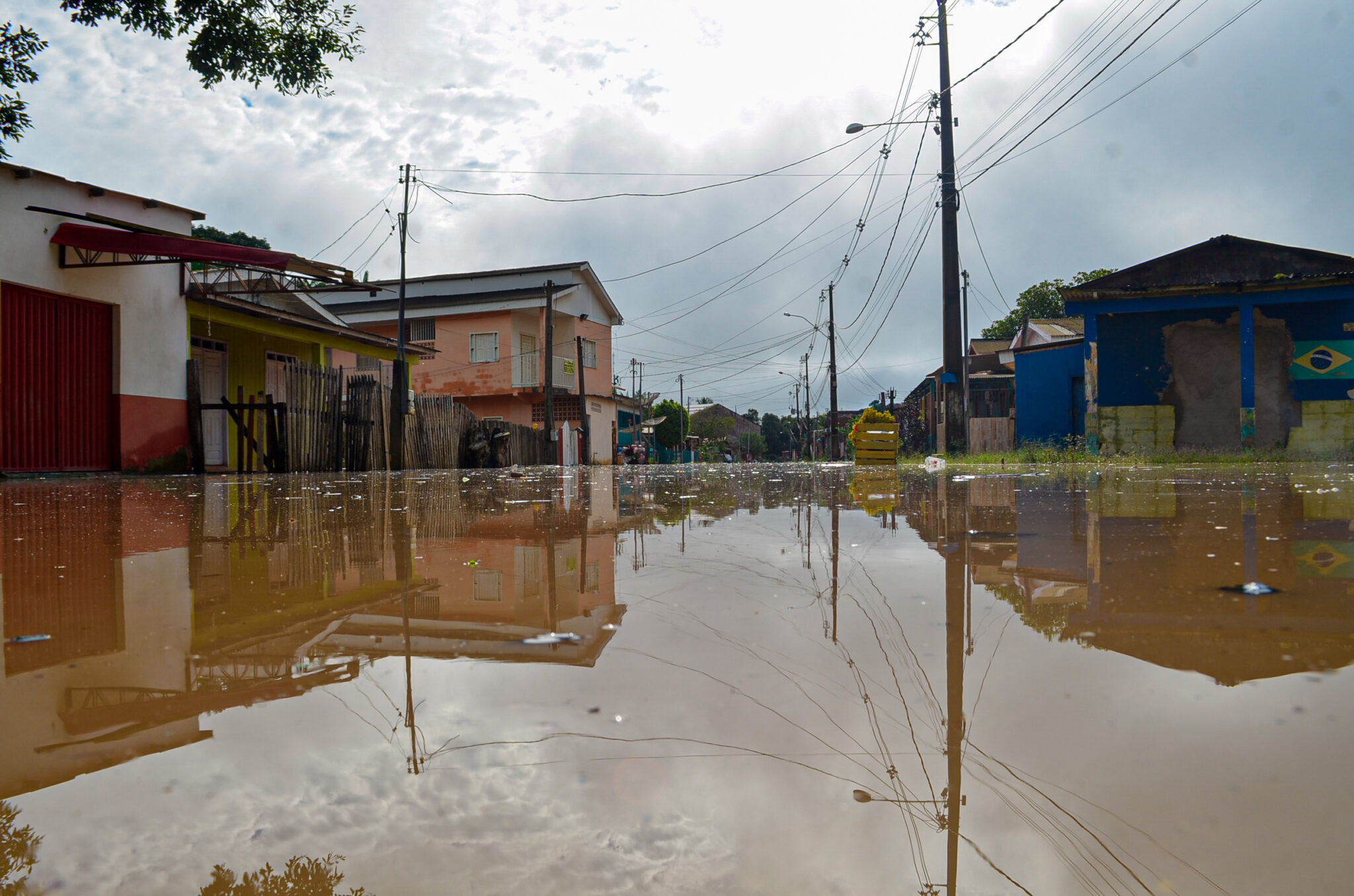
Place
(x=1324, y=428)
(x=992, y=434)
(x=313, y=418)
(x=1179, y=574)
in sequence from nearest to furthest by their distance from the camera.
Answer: (x=1179, y=574), (x=313, y=418), (x=1324, y=428), (x=992, y=434)

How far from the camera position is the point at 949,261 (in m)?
14.0

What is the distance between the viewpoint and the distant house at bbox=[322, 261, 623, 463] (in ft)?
97.7

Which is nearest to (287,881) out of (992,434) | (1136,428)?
(1136,428)

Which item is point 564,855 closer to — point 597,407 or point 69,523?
point 69,523

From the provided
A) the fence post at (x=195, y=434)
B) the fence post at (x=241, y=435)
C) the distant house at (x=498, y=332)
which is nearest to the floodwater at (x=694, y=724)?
the fence post at (x=241, y=435)

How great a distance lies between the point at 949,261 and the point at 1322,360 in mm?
7645

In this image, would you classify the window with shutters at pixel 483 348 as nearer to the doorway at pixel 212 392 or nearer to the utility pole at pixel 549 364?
the utility pole at pixel 549 364

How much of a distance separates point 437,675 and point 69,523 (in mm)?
3566

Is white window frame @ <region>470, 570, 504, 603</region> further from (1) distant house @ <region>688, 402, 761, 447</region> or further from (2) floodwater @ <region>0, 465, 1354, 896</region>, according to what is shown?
(1) distant house @ <region>688, 402, 761, 447</region>

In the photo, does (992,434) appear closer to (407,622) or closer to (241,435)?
(241,435)

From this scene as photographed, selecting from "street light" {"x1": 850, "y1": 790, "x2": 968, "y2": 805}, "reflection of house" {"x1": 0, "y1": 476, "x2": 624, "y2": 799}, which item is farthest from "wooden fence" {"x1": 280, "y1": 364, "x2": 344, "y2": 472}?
"street light" {"x1": 850, "y1": 790, "x2": 968, "y2": 805}

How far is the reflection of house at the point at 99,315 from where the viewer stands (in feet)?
31.3

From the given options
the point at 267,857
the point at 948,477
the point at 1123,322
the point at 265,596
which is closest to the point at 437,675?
the point at 267,857

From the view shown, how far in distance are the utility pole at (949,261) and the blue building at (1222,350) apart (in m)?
2.94
